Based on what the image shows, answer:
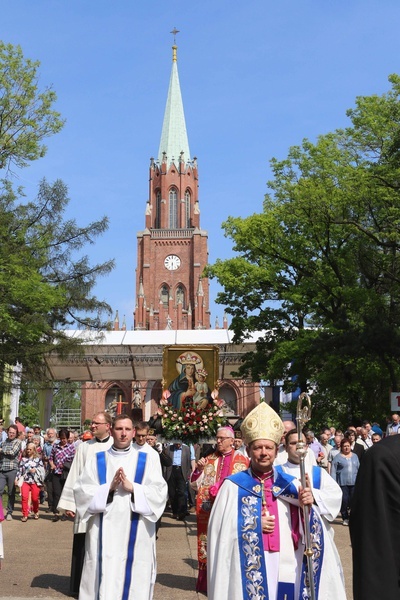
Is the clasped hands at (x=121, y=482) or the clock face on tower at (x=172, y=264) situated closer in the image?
the clasped hands at (x=121, y=482)

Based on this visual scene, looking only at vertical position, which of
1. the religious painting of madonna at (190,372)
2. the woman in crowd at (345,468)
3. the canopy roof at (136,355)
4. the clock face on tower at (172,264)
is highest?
the clock face on tower at (172,264)

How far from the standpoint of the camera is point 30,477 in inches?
678

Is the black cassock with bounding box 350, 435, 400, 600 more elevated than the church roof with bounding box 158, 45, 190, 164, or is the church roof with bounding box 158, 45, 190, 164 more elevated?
the church roof with bounding box 158, 45, 190, 164

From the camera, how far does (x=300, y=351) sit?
100 feet

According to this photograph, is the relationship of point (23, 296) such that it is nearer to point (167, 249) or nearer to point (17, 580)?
point (17, 580)

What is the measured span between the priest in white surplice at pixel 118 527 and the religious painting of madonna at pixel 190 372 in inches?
481

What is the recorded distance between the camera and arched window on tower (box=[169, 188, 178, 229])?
92812 millimetres

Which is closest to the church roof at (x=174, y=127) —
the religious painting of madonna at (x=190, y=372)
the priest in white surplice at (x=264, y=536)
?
the religious painting of madonna at (x=190, y=372)

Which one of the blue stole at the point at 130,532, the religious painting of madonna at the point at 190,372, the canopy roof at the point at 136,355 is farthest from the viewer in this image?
the canopy roof at the point at 136,355

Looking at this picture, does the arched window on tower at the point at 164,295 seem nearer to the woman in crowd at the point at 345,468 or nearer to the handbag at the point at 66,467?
the handbag at the point at 66,467

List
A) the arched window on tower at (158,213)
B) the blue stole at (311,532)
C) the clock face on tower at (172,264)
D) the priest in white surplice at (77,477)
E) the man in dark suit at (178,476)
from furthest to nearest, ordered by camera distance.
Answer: the arched window on tower at (158,213)
the clock face on tower at (172,264)
the man in dark suit at (178,476)
the priest in white surplice at (77,477)
the blue stole at (311,532)

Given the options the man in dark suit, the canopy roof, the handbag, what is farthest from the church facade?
the handbag

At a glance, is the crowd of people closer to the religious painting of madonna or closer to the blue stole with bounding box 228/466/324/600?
the blue stole with bounding box 228/466/324/600

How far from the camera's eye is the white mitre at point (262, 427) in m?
5.33
